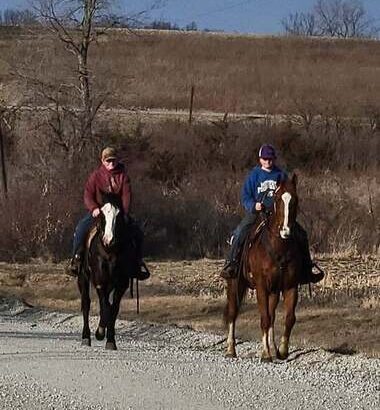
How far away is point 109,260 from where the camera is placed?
14.8 m

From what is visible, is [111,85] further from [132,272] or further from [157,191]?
[132,272]

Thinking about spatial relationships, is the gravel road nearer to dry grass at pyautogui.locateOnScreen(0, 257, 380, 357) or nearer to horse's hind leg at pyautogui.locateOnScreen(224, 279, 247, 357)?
horse's hind leg at pyautogui.locateOnScreen(224, 279, 247, 357)

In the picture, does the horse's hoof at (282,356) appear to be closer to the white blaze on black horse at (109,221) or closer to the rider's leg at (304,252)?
the rider's leg at (304,252)

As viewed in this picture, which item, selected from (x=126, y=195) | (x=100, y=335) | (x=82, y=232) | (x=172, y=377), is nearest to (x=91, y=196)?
(x=126, y=195)

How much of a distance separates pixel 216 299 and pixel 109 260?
302 inches

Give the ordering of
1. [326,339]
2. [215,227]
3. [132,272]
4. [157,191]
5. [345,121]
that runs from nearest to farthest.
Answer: [132,272] → [326,339] → [215,227] → [157,191] → [345,121]

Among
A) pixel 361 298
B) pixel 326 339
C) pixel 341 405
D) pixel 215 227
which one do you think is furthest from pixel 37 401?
pixel 215 227

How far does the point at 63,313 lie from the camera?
65.1ft

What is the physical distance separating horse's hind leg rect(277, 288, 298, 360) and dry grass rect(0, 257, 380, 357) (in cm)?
148

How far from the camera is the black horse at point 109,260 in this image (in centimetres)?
1456

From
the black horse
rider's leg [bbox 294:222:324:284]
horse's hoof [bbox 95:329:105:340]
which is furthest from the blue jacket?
horse's hoof [bbox 95:329:105:340]

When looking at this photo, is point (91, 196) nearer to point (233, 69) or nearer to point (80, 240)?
point (80, 240)

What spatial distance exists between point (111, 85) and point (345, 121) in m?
16.5

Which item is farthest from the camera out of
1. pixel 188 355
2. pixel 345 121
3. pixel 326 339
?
pixel 345 121
